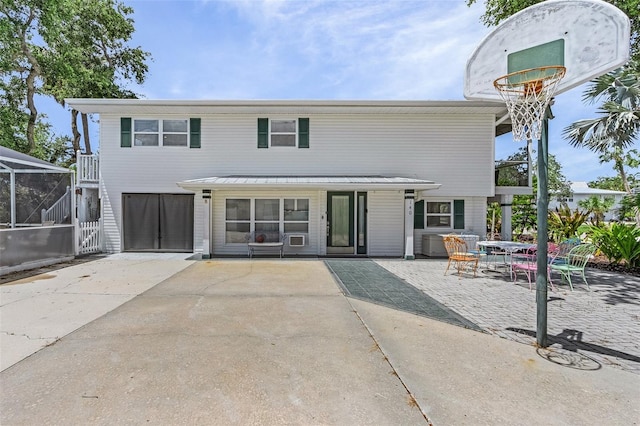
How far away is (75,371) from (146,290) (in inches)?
134

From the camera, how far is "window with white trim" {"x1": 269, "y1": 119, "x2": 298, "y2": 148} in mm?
11688

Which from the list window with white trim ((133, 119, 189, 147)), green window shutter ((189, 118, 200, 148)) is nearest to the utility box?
green window shutter ((189, 118, 200, 148))

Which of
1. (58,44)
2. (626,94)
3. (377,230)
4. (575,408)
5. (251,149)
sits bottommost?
(575,408)

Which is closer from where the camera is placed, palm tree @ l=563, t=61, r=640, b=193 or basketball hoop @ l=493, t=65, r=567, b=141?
basketball hoop @ l=493, t=65, r=567, b=141

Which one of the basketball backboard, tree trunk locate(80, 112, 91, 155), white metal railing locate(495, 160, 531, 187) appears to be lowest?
white metal railing locate(495, 160, 531, 187)

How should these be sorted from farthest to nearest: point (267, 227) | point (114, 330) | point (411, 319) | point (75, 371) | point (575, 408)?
point (267, 227) < point (411, 319) < point (114, 330) < point (75, 371) < point (575, 408)

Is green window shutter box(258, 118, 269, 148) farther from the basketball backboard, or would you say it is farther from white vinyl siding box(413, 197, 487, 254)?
the basketball backboard

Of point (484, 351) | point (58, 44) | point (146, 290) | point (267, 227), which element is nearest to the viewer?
point (484, 351)

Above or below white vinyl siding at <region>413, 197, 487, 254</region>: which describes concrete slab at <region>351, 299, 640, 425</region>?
below

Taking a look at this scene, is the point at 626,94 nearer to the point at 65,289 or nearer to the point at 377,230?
the point at 377,230

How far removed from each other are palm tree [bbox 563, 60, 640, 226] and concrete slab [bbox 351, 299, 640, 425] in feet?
27.8

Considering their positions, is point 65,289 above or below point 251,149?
below

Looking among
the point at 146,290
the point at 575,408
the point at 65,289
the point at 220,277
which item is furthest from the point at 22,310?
the point at 575,408

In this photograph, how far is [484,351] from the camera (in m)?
3.81
